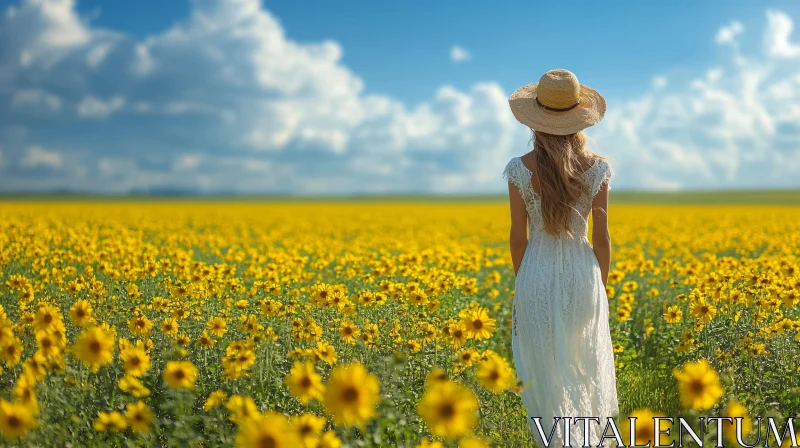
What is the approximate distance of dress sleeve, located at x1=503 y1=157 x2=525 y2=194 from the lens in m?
3.79

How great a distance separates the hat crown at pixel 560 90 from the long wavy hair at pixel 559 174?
7.5 inches

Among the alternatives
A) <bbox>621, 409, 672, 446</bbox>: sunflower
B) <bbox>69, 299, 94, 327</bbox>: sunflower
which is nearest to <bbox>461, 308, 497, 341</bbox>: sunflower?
<bbox>621, 409, 672, 446</bbox>: sunflower

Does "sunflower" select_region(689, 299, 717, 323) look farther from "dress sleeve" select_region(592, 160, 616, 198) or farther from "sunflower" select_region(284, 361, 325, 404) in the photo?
"sunflower" select_region(284, 361, 325, 404)

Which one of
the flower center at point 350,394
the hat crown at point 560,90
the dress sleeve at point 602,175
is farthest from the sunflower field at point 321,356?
the hat crown at point 560,90

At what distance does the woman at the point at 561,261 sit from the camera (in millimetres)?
3762

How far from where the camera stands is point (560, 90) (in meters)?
3.79

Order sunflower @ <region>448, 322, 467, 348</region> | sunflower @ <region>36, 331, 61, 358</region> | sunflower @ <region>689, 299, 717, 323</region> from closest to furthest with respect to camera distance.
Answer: sunflower @ <region>36, 331, 61, 358</region>, sunflower @ <region>448, 322, 467, 348</region>, sunflower @ <region>689, 299, 717, 323</region>

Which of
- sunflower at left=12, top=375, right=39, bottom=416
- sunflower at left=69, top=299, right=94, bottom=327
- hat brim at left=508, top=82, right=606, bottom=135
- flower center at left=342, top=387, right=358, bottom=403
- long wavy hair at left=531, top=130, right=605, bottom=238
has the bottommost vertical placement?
sunflower at left=12, top=375, right=39, bottom=416

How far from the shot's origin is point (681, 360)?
5840mm

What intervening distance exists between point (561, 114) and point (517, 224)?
0.70 meters

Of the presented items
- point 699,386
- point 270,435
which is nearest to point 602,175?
point 699,386

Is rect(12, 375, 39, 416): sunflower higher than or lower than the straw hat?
lower

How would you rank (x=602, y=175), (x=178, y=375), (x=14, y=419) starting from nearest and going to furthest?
1. (x=14, y=419)
2. (x=178, y=375)
3. (x=602, y=175)

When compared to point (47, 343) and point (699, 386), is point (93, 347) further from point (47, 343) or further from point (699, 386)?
point (699, 386)
